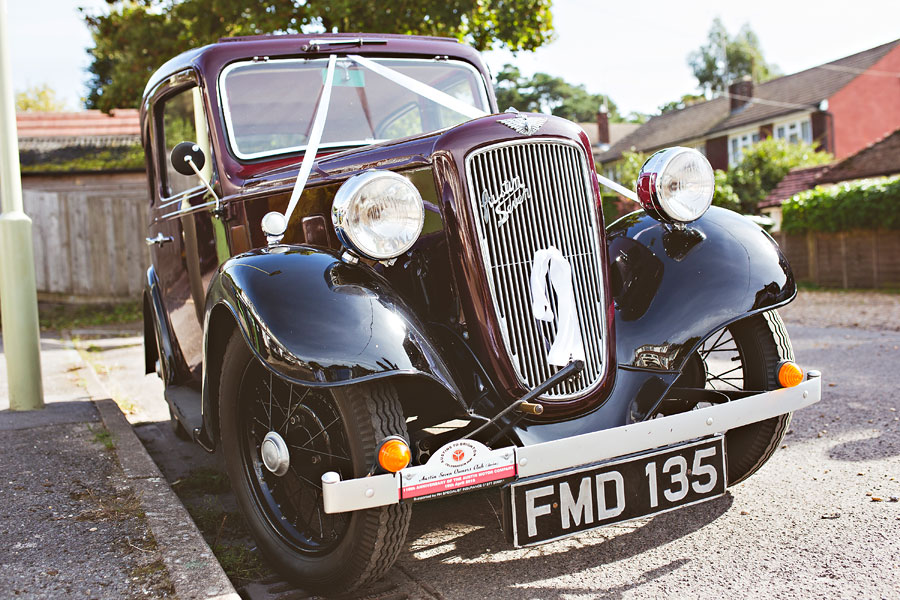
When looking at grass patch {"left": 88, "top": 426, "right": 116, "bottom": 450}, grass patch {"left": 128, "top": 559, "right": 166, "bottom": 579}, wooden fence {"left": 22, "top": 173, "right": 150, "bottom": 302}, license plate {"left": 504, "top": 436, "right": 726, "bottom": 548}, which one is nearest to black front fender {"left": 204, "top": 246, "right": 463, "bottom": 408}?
license plate {"left": 504, "top": 436, "right": 726, "bottom": 548}

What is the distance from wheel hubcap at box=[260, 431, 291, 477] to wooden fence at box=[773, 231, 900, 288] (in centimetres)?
1252

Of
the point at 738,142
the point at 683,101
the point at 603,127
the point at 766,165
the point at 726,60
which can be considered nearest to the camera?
the point at 766,165

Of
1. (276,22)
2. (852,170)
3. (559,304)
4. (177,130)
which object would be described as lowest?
(559,304)

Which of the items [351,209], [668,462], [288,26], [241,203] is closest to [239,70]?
[241,203]

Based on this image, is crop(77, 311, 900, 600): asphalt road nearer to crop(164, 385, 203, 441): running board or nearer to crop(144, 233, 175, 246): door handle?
crop(164, 385, 203, 441): running board

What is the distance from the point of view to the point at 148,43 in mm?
11234

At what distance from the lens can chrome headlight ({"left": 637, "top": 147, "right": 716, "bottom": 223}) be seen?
116 inches

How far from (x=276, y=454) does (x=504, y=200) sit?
1129 millimetres

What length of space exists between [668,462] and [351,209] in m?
1.30

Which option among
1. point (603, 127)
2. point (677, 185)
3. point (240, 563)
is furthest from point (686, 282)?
point (603, 127)

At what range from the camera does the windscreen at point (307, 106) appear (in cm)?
358

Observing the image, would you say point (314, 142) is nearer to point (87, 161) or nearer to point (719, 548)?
point (719, 548)

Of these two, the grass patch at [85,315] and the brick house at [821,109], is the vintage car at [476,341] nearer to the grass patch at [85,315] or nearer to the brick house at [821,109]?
the grass patch at [85,315]

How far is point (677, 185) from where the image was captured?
2.99 m
